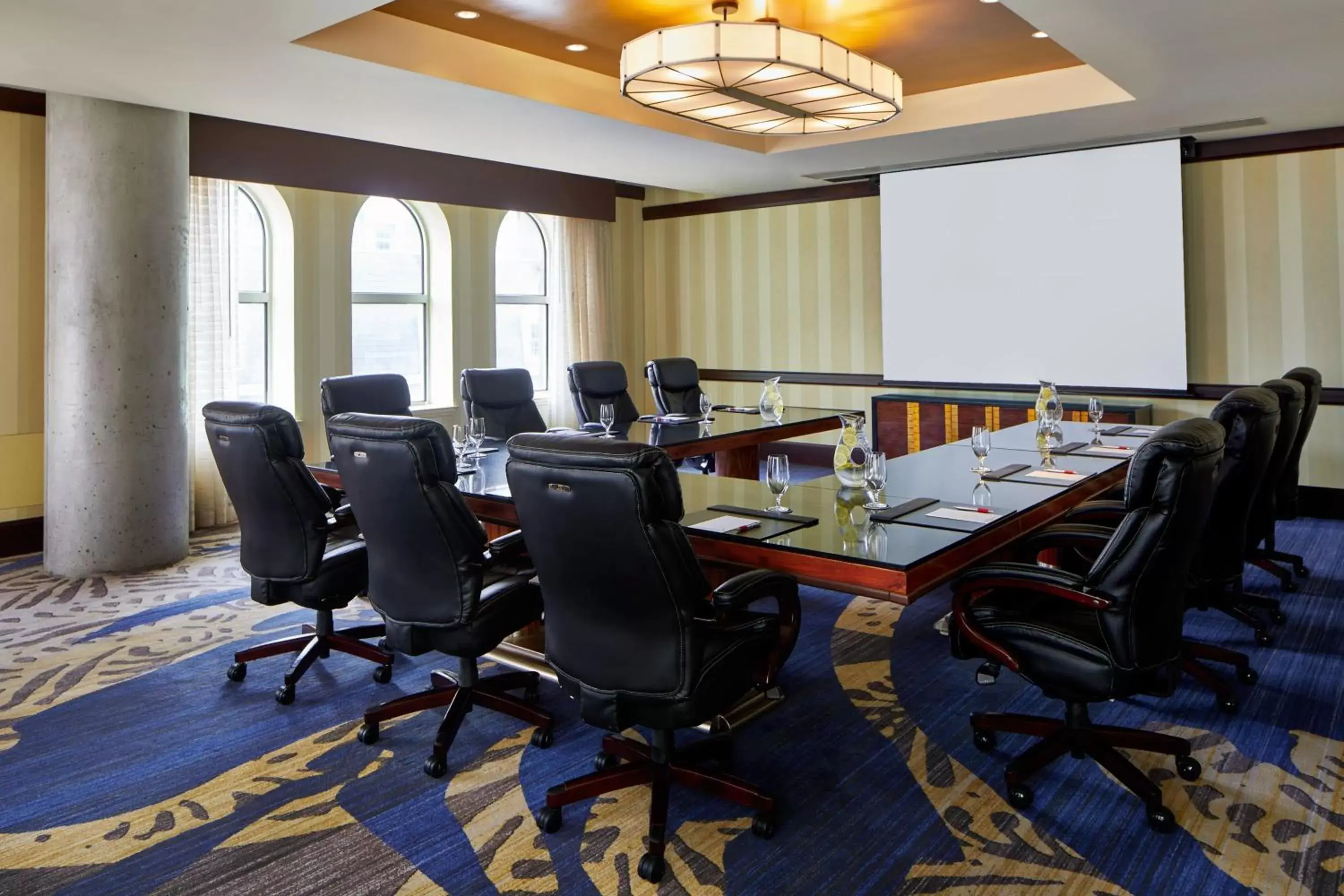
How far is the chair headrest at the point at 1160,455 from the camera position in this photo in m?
2.43

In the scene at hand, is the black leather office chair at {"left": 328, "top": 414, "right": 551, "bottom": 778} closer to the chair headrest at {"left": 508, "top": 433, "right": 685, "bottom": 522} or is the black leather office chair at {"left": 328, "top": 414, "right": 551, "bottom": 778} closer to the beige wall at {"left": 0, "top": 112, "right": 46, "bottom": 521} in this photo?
the chair headrest at {"left": 508, "top": 433, "right": 685, "bottom": 522}

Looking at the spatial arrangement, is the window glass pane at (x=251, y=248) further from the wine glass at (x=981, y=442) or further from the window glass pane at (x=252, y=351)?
the wine glass at (x=981, y=442)

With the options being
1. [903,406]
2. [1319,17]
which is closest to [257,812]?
[1319,17]

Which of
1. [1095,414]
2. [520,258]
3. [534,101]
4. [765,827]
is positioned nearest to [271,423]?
[765,827]

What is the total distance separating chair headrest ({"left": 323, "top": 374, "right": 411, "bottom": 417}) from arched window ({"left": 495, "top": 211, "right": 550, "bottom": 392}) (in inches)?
142

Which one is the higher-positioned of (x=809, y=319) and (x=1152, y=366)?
(x=809, y=319)

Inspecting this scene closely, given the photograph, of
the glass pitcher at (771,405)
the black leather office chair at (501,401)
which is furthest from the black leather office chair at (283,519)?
the glass pitcher at (771,405)

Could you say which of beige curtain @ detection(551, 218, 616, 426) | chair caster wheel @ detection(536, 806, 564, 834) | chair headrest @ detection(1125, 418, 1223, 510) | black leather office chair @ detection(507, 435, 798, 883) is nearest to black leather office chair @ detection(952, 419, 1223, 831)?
chair headrest @ detection(1125, 418, 1223, 510)

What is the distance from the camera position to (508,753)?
3.08 metres

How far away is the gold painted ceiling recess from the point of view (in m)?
4.05

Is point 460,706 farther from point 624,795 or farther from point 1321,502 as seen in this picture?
point 1321,502

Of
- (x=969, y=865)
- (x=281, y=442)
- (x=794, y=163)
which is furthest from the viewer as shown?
(x=794, y=163)

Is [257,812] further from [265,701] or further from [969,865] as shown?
[969,865]

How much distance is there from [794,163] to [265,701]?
5903 millimetres
